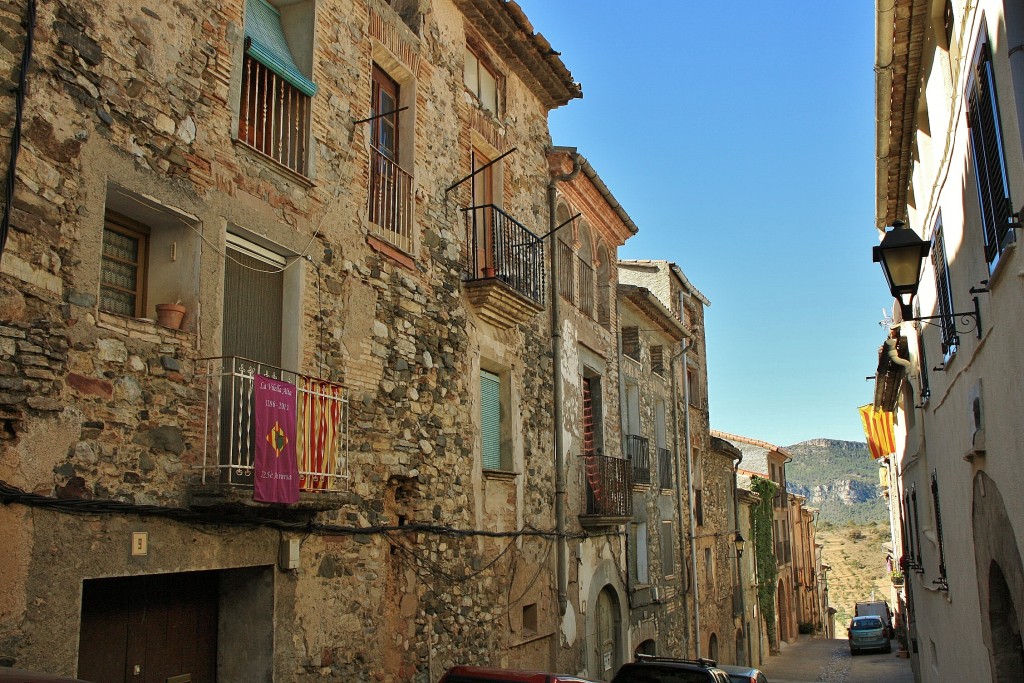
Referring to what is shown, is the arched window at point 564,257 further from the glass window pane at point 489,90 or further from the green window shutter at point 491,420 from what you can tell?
the green window shutter at point 491,420

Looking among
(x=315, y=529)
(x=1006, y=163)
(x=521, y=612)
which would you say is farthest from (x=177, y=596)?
(x=1006, y=163)

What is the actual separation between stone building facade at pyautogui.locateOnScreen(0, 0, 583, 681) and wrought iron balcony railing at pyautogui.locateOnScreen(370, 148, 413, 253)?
4 cm

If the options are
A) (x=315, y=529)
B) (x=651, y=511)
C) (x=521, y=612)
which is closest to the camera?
(x=315, y=529)

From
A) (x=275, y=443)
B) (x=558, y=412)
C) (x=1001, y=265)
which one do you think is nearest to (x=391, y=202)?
(x=275, y=443)

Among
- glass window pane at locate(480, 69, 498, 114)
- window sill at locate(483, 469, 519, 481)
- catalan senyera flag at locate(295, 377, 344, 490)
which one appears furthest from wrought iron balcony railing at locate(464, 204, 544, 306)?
catalan senyera flag at locate(295, 377, 344, 490)

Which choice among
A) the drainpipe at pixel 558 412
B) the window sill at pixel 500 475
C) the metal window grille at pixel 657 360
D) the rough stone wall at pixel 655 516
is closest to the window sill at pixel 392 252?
the window sill at pixel 500 475

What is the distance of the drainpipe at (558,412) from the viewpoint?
504 inches

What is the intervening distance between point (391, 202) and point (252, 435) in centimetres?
353

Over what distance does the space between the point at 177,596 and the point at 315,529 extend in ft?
4.01

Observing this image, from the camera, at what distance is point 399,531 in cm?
881

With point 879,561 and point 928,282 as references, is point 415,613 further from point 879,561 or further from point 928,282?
point 879,561

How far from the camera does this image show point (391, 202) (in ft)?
30.9

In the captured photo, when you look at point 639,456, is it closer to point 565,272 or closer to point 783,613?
point 565,272

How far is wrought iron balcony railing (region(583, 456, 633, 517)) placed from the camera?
46.9 ft
